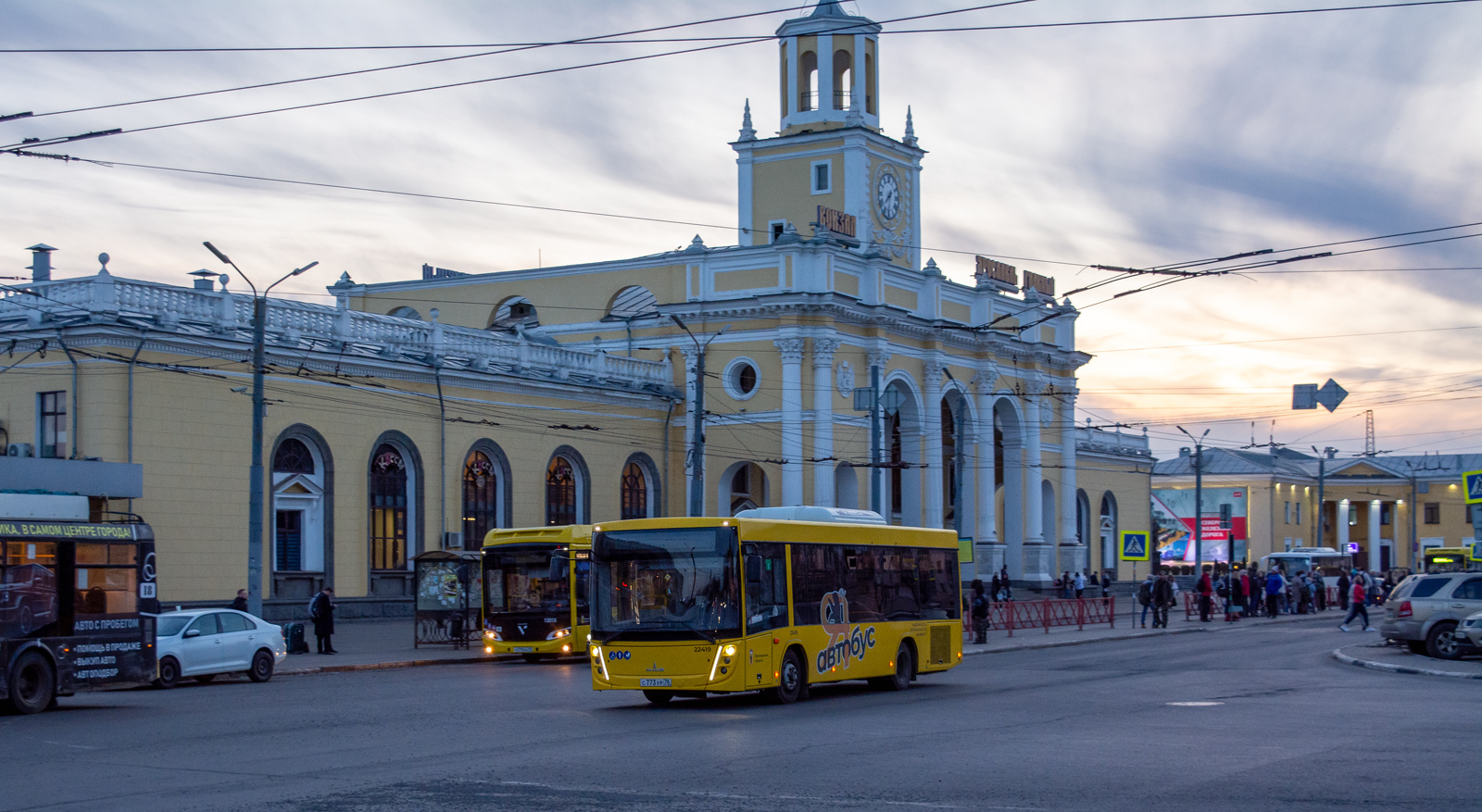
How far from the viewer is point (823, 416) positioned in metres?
56.5

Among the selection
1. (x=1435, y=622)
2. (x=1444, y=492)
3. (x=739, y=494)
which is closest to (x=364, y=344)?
(x=739, y=494)

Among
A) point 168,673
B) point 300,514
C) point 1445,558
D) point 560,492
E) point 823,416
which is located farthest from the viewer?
point 1445,558

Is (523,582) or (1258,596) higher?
(523,582)

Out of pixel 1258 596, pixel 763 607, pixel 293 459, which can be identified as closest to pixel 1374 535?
pixel 1258 596

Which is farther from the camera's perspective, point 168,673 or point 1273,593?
point 1273,593

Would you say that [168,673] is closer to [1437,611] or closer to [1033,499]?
[1437,611]

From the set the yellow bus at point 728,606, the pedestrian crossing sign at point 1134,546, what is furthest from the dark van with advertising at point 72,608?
the pedestrian crossing sign at point 1134,546

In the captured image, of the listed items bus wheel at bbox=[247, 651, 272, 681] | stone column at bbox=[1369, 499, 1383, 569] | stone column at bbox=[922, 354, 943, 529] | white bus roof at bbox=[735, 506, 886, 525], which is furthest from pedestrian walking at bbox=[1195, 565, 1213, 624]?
stone column at bbox=[1369, 499, 1383, 569]

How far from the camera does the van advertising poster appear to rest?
303 feet

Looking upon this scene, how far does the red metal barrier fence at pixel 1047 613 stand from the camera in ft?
140

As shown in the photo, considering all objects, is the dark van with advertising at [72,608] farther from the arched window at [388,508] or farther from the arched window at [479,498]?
the arched window at [479,498]

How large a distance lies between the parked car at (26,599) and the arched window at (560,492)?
29.3 metres

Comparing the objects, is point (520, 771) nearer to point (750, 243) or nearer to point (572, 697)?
point (572, 697)

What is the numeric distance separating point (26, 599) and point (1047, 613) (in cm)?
2931
